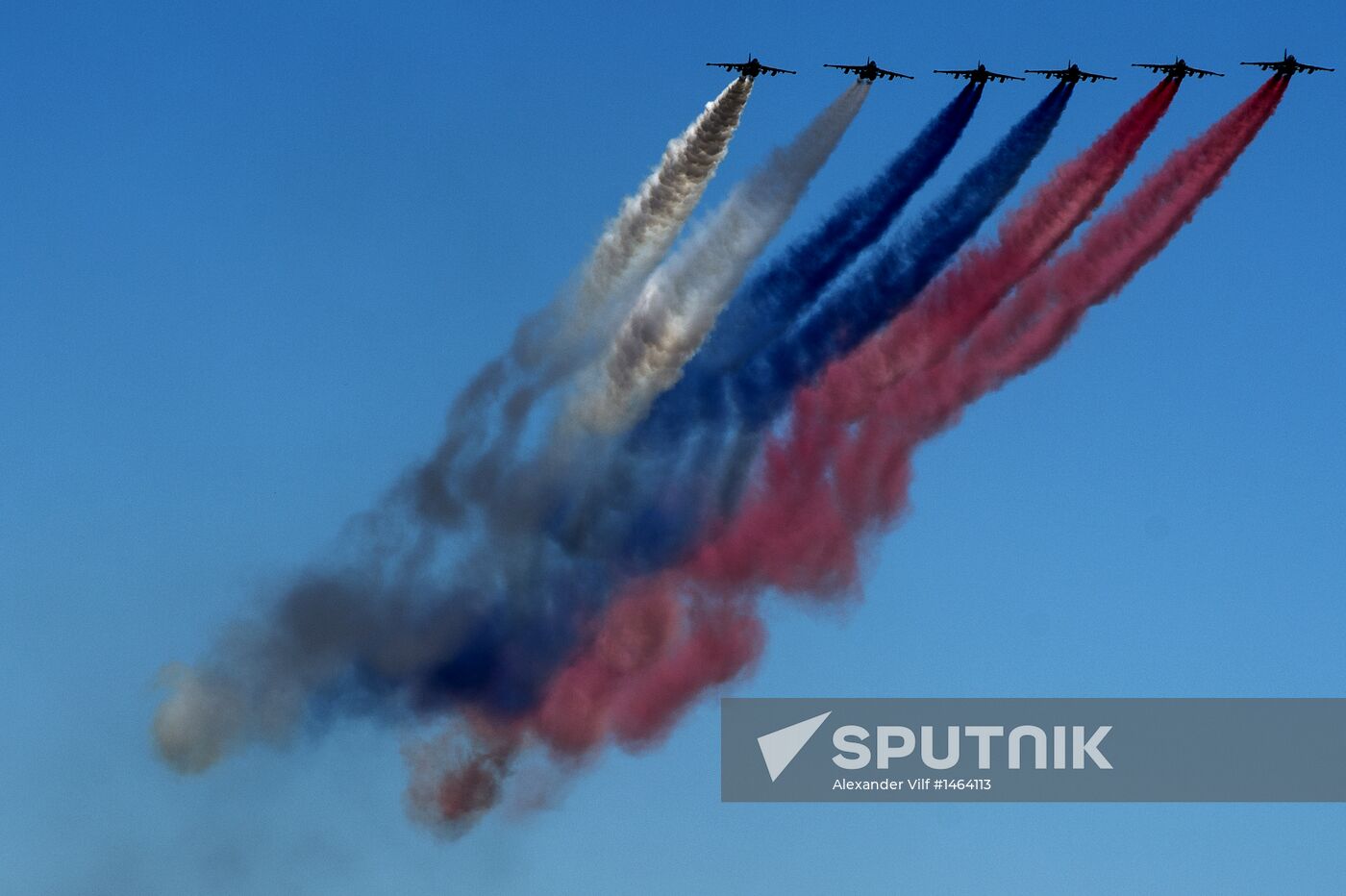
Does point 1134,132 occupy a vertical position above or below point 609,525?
above

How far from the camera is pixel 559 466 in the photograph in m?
94.2

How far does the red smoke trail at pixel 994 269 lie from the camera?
290ft

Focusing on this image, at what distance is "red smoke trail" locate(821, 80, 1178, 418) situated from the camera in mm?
88438

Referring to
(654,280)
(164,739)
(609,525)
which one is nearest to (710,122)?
(654,280)

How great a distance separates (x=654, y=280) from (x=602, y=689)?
10.3m

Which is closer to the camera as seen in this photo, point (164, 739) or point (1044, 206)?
point (1044, 206)

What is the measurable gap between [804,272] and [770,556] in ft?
24.1

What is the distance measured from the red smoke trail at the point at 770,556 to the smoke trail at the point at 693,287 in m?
3.50

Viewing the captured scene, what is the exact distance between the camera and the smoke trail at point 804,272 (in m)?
89.7

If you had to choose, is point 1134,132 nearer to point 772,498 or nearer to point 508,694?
point 772,498

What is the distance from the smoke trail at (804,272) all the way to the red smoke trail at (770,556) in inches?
85.1

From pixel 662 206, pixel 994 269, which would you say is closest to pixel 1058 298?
pixel 994 269

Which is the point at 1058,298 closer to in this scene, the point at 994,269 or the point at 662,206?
the point at 994,269

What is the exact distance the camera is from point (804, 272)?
91.6 metres
